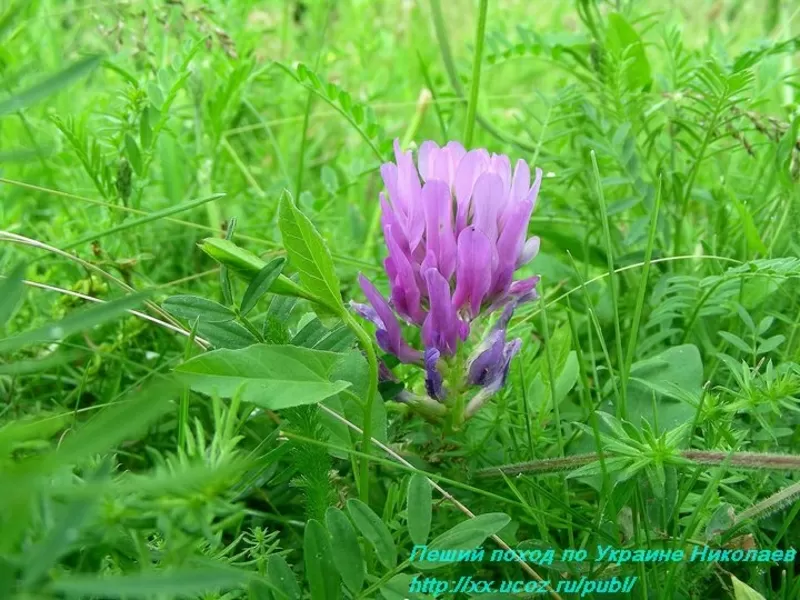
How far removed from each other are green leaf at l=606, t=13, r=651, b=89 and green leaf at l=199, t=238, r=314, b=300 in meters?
0.94

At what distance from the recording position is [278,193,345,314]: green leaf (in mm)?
841

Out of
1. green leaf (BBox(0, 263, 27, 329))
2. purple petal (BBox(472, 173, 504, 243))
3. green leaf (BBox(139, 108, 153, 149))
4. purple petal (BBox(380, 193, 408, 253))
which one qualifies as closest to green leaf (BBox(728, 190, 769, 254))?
purple petal (BBox(472, 173, 504, 243))

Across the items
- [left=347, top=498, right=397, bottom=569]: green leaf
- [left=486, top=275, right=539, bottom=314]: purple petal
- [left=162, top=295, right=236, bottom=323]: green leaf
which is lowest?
[left=347, top=498, right=397, bottom=569]: green leaf

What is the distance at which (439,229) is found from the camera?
3.17 ft

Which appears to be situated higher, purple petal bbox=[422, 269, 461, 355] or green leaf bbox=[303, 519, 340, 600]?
purple petal bbox=[422, 269, 461, 355]

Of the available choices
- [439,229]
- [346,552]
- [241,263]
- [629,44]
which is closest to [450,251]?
[439,229]

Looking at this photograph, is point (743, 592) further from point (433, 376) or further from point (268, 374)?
point (268, 374)

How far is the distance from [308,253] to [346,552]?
0.30 metres

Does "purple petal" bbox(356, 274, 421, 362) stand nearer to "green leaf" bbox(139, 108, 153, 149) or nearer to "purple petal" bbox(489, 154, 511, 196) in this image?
"purple petal" bbox(489, 154, 511, 196)

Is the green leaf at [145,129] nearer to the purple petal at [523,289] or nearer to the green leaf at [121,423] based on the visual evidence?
the purple petal at [523,289]

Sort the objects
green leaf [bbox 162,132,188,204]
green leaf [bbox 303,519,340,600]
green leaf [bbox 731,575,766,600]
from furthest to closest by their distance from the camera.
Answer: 1. green leaf [bbox 162,132,188,204]
2. green leaf [bbox 731,575,766,600]
3. green leaf [bbox 303,519,340,600]

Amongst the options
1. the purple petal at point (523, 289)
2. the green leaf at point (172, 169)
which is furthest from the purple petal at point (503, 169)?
the green leaf at point (172, 169)

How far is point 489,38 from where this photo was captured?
178cm

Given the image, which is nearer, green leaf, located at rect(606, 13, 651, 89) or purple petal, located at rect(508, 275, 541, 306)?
purple petal, located at rect(508, 275, 541, 306)
